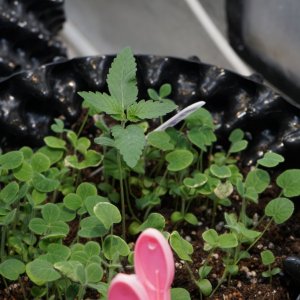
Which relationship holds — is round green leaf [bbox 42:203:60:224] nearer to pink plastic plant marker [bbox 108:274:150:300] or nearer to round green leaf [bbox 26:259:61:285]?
round green leaf [bbox 26:259:61:285]

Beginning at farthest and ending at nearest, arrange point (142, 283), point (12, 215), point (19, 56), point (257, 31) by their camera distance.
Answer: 1. point (257, 31)
2. point (19, 56)
3. point (12, 215)
4. point (142, 283)

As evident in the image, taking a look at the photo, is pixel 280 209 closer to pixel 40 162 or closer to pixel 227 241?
pixel 227 241

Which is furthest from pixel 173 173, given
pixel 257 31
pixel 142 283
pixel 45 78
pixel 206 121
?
pixel 257 31

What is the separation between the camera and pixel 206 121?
76 centimetres

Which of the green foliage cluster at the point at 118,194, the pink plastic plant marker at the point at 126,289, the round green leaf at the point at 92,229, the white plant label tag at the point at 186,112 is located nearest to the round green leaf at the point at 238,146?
the green foliage cluster at the point at 118,194

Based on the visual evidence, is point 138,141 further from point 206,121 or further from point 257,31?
point 257,31

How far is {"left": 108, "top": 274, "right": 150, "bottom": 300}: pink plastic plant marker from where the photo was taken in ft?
1.50

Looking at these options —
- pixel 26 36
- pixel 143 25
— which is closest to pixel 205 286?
pixel 26 36

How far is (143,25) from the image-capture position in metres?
1.40

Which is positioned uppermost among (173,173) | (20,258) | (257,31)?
(20,258)

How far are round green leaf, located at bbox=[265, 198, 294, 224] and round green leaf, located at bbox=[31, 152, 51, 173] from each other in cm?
24

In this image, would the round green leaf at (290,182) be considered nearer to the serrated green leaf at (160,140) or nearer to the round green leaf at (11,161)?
the serrated green leaf at (160,140)

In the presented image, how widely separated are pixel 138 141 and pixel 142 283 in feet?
0.46

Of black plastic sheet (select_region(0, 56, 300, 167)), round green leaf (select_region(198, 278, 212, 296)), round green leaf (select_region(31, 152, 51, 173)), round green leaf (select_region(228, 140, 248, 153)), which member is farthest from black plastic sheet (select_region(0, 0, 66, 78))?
round green leaf (select_region(198, 278, 212, 296))
